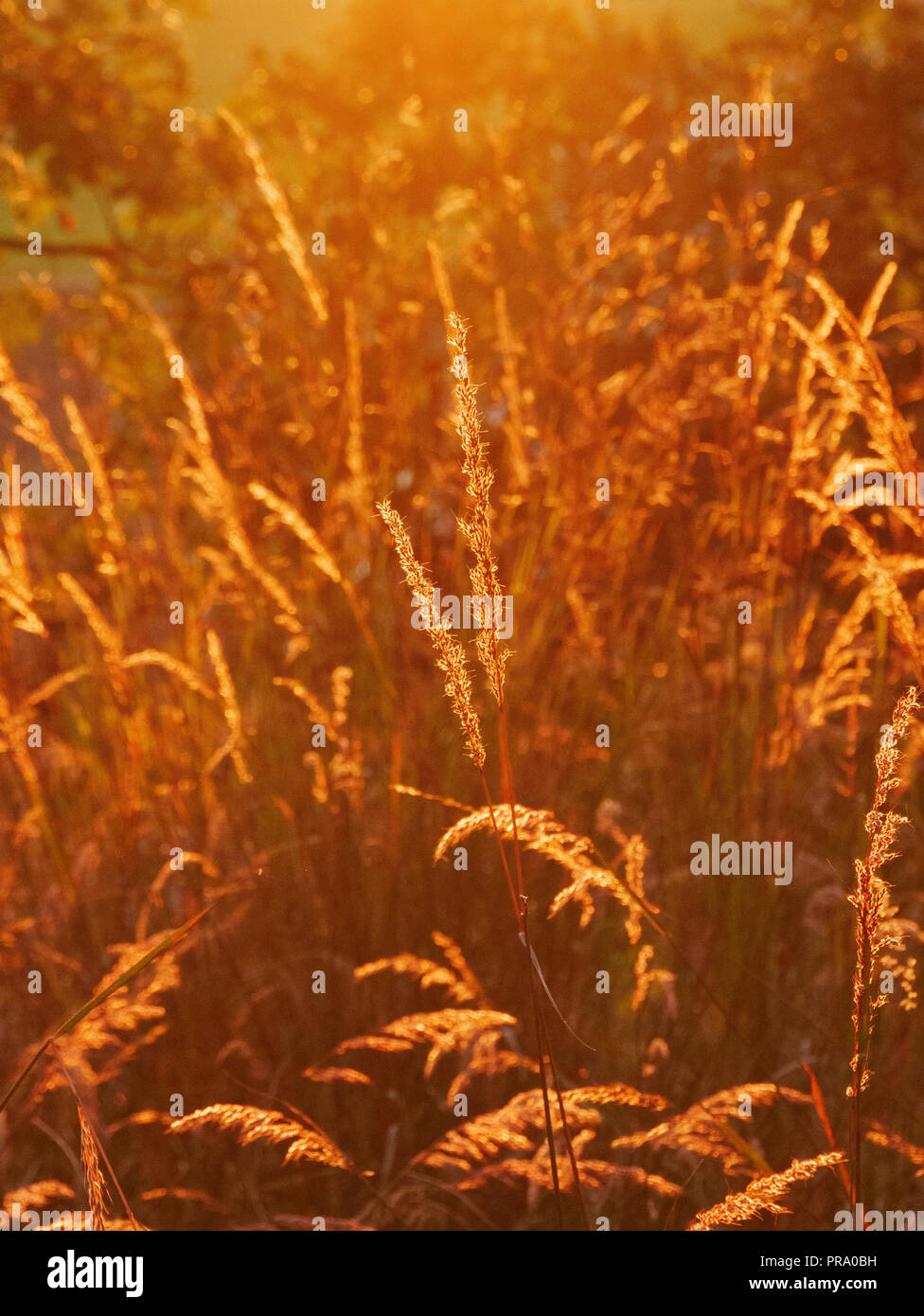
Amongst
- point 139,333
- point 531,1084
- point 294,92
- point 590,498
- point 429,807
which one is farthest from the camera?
point 294,92

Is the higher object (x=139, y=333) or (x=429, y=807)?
(x=139, y=333)

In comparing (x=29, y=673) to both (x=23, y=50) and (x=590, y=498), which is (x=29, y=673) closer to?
(x=590, y=498)

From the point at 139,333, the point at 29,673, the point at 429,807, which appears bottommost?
the point at 429,807

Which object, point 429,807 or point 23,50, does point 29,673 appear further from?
point 23,50

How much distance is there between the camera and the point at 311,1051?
6.33 ft

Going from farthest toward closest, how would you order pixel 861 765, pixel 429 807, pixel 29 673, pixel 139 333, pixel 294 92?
pixel 294 92
pixel 139 333
pixel 29 673
pixel 861 765
pixel 429 807

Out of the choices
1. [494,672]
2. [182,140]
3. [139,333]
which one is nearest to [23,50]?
[182,140]

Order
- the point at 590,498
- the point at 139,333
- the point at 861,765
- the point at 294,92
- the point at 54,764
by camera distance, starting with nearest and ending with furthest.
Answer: the point at 590,498, the point at 861,765, the point at 54,764, the point at 139,333, the point at 294,92

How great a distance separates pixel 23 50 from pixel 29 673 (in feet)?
8.66

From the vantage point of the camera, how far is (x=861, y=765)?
2486mm

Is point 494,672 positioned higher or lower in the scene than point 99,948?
higher

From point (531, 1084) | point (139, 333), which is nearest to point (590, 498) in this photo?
point (531, 1084)

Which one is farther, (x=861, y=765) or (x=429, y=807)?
(x=861, y=765)

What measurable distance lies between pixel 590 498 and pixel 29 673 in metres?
1.94
